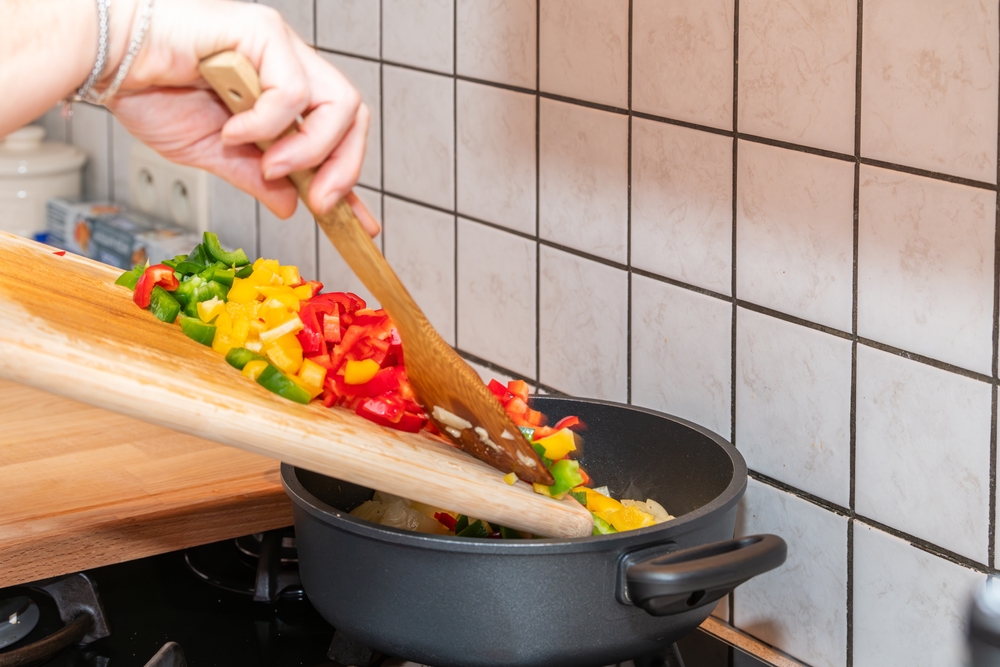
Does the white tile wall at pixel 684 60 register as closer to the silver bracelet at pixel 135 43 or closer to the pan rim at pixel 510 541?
the pan rim at pixel 510 541

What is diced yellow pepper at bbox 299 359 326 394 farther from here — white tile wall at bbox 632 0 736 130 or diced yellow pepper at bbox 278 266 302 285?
white tile wall at bbox 632 0 736 130

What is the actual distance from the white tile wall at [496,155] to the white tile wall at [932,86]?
42cm

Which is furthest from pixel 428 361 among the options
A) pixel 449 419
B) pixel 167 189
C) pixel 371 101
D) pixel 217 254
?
pixel 167 189

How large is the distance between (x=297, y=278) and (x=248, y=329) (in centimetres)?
11

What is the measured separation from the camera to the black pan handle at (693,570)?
0.74 metres

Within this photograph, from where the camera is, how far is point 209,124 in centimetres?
78

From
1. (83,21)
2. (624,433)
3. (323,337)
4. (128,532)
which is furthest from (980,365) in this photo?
(128,532)

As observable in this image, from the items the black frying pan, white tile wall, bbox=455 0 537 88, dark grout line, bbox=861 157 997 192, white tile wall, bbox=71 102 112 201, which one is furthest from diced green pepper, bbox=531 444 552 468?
white tile wall, bbox=71 102 112 201

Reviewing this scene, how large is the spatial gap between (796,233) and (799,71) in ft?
0.43

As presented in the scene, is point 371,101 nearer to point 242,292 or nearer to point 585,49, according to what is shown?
point 585,49

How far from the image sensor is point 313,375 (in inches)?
32.8

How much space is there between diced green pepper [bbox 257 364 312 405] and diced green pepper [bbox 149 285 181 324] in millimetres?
127

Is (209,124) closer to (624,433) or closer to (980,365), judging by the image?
(624,433)

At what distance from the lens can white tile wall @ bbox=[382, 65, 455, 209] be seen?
4.41ft
